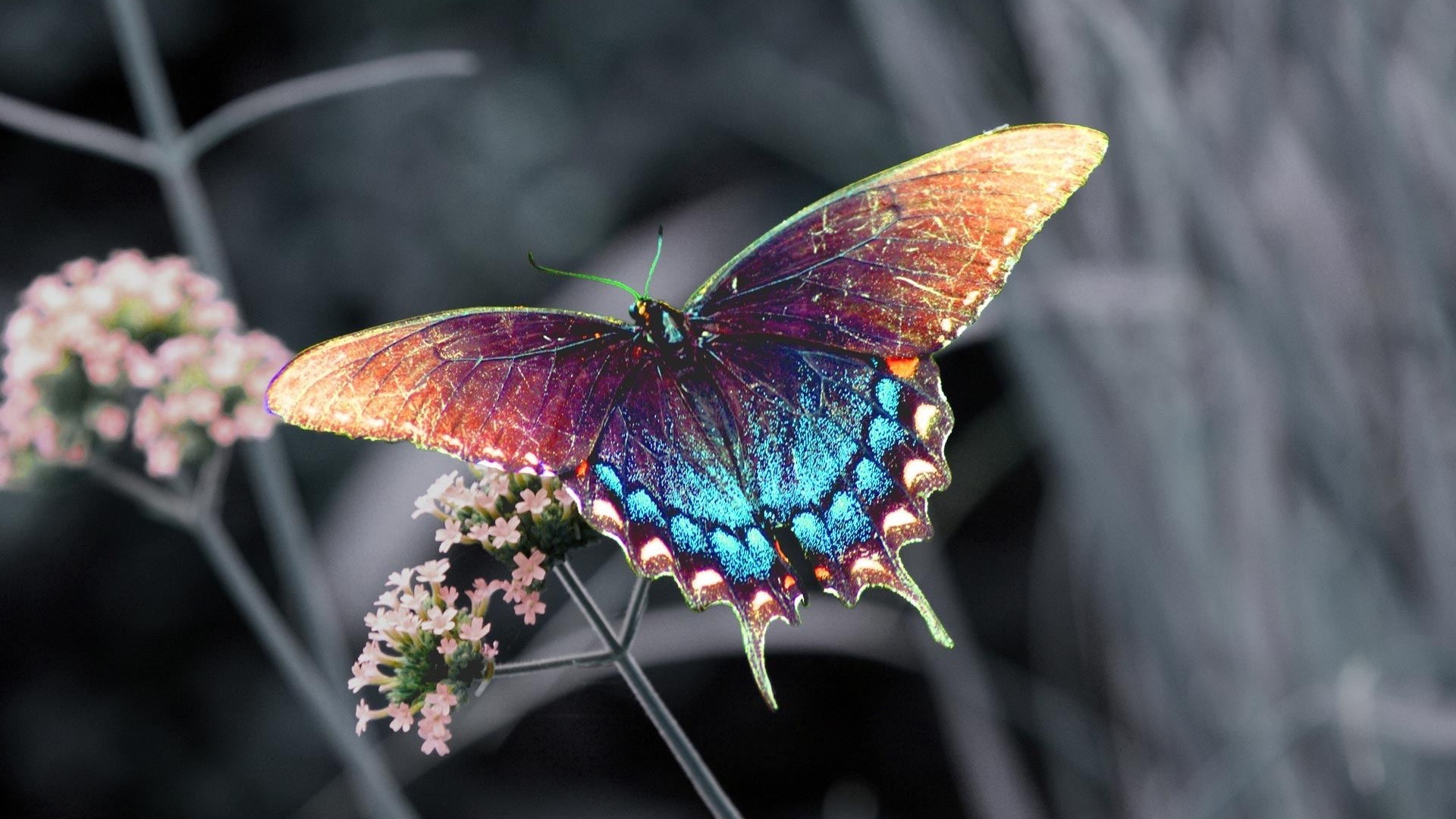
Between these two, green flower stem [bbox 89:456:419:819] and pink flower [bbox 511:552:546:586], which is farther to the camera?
green flower stem [bbox 89:456:419:819]

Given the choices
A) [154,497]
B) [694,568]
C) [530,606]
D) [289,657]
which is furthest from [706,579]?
[154,497]

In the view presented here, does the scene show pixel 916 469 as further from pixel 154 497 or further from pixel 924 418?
pixel 154 497

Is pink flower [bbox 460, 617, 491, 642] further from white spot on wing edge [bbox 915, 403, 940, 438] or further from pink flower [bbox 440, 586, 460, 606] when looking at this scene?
white spot on wing edge [bbox 915, 403, 940, 438]

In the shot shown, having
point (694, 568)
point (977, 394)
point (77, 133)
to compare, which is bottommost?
point (977, 394)

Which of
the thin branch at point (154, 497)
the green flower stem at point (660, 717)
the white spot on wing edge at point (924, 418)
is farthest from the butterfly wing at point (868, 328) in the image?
the thin branch at point (154, 497)

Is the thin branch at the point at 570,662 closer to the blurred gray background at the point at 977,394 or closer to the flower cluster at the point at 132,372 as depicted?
the blurred gray background at the point at 977,394

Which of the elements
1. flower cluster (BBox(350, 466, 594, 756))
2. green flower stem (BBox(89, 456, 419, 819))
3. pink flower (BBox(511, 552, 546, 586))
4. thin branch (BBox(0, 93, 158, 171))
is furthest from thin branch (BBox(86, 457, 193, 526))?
pink flower (BBox(511, 552, 546, 586))

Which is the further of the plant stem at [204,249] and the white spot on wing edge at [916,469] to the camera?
the plant stem at [204,249]
